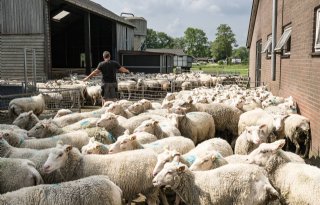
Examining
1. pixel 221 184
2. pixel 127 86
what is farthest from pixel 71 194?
pixel 127 86

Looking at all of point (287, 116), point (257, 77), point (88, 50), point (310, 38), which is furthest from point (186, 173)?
point (88, 50)

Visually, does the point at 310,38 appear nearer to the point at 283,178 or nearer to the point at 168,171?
the point at 283,178

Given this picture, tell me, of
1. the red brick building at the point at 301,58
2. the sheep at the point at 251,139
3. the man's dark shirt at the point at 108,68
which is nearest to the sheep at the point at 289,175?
the sheep at the point at 251,139

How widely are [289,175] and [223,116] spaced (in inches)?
194

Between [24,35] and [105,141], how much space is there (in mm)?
19278

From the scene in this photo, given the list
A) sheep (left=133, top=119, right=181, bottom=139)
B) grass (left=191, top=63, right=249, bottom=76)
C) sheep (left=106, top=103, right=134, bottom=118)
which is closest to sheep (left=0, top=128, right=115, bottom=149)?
sheep (left=133, top=119, right=181, bottom=139)

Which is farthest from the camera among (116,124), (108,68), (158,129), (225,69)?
(225,69)

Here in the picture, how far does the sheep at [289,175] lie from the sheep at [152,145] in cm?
152

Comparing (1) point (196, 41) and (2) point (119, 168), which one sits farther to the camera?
(1) point (196, 41)

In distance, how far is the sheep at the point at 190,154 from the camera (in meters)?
5.01

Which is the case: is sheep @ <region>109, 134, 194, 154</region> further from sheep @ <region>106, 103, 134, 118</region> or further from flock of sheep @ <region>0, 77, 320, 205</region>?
sheep @ <region>106, 103, 134, 118</region>

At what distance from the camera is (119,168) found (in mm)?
5207

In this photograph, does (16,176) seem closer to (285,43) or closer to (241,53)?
(285,43)

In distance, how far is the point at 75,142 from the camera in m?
6.62
